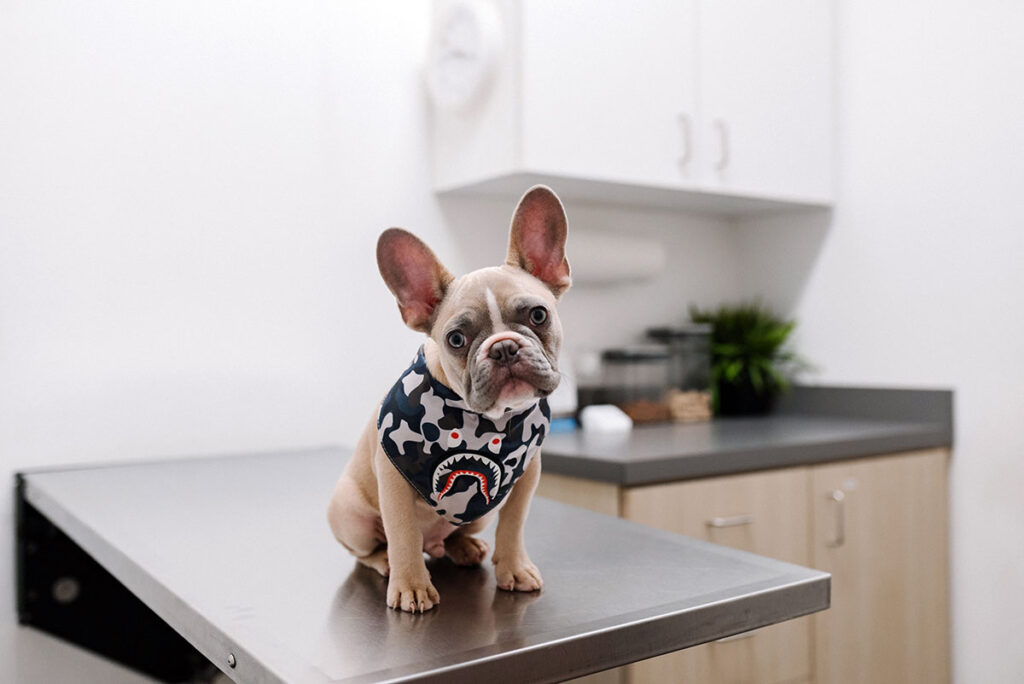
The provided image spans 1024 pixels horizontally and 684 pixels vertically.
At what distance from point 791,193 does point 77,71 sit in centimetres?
172

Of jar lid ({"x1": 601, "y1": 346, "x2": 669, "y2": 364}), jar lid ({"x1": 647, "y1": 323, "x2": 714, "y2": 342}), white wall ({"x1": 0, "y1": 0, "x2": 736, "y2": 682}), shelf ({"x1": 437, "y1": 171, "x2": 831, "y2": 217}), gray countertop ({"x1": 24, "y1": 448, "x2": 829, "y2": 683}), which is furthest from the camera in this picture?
jar lid ({"x1": 647, "y1": 323, "x2": 714, "y2": 342})

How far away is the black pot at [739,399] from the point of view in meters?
2.36

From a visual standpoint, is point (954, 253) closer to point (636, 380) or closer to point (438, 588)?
point (636, 380)

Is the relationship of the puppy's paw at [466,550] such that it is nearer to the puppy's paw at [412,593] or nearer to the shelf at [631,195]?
the puppy's paw at [412,593]

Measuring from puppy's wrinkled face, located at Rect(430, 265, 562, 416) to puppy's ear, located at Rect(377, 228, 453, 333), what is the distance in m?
0.01

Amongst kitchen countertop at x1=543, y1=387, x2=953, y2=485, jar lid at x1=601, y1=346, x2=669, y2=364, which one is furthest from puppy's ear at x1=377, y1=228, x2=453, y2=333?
jar lid at x1=601, y1=346, x2=669, y2=364

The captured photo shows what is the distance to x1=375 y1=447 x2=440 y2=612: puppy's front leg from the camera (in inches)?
30.5

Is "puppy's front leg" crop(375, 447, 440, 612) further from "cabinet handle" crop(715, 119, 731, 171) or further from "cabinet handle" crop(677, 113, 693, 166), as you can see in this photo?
"cabinet handle" crop(715, 119, 731, 171)

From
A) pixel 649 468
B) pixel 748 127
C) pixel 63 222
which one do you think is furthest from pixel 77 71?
pixel 748 127

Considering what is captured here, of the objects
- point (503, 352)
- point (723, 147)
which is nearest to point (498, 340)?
point (503, 352)

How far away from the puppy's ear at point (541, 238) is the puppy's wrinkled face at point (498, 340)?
2 cm

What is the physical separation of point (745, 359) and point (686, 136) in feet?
2.27

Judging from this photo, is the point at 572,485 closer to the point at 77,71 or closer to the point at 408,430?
the point at 408,430

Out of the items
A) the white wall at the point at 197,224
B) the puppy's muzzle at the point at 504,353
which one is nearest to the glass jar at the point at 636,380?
the white wall at the point at 197,224
